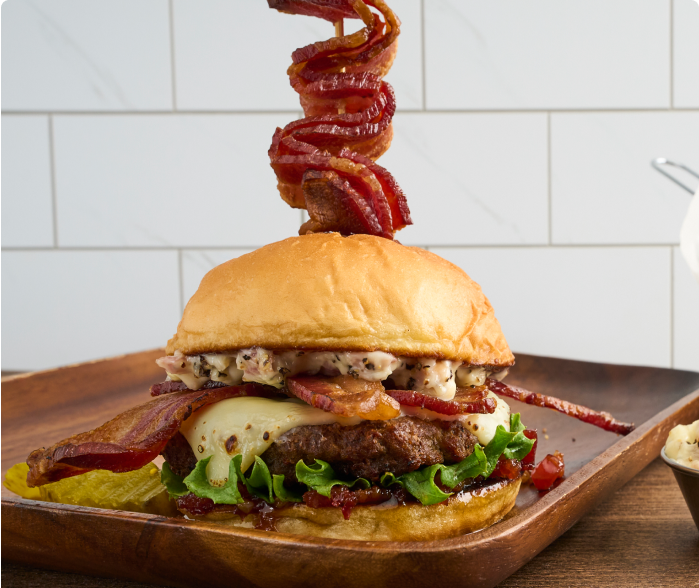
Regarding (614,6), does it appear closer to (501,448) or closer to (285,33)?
(285,33)

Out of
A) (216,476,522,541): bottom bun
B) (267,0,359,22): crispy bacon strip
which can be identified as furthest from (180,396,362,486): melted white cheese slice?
(267,0,359,22): crispy bacon strip

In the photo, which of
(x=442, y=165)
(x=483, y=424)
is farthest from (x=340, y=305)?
(x=442, y=165)

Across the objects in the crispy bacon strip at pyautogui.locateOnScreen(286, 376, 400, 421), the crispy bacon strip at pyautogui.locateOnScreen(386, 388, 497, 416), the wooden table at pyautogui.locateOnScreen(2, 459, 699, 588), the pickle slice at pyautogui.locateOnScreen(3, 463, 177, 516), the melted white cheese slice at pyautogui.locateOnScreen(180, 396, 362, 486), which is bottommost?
the wooden table at pyautogui.locateOnScreen(2, 459, 699, 588)

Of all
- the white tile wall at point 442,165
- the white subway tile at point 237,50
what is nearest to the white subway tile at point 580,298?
the white tile wall at point 442,165

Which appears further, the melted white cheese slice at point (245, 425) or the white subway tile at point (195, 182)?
the white subway tile at point (195, 182)

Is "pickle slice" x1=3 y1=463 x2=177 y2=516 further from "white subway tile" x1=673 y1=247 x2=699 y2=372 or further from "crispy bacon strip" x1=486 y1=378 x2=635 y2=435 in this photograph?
"white subway tile" x1=673 y1=247 x2=699 y2=372

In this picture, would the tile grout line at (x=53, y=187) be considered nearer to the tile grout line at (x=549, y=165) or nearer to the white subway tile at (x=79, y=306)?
the white subway tile at (x=79, y=306)

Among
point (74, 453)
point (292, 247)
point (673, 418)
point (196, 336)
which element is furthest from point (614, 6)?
point (74, 453)
